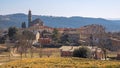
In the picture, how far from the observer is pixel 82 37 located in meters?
118

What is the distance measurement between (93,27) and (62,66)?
106m

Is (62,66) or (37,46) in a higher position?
(62,66)

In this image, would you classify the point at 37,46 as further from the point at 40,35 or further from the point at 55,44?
the point at 40,35

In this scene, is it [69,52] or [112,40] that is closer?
[69,52]

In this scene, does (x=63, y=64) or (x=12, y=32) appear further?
(x=12, y=32)

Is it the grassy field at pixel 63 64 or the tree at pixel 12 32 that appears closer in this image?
the grassy field at pixel 63 64

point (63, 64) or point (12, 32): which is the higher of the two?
point (63, 64)

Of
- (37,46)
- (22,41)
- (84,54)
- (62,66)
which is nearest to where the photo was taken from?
(62,66)

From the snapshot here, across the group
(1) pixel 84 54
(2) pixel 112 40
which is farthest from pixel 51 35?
(1) pixel 84 54

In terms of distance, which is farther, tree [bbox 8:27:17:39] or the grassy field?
tree [bbox 8:27:17:39]

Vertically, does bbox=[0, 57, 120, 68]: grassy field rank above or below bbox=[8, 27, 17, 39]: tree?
above

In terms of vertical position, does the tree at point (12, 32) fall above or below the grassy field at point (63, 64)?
below

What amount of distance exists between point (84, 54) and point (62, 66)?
1952 centimetres

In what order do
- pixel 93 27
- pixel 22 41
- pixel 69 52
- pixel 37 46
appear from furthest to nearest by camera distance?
pixel 93 27, pixel 37 46, pixel 22 41, pixel 69 52
